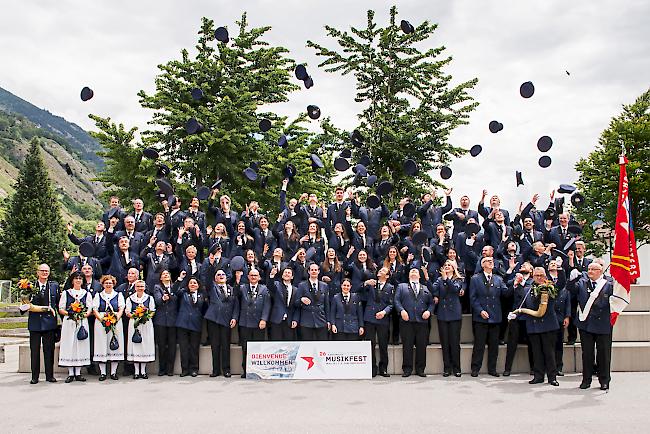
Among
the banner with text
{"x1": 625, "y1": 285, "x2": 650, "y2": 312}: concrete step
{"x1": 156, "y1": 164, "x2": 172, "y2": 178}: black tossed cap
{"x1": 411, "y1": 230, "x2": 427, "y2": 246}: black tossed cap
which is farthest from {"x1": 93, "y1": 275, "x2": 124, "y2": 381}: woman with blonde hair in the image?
{"x1": 625, "y1": 285, "x2": 650, "y2": 312}: concrete step

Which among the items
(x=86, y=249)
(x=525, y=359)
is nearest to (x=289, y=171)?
(x=86, y=249)

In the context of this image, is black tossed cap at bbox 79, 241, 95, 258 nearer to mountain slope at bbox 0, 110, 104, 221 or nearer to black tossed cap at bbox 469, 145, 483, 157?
black tossed cap at bbox 469, 145, 483, 157

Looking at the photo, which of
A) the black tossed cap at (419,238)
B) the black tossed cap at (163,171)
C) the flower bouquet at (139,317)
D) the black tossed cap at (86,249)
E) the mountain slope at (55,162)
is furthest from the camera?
the mountain slope at (55,162)

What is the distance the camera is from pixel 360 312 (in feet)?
37.3

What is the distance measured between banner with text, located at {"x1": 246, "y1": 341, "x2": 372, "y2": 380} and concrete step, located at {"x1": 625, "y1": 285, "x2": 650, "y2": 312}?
6710 mm

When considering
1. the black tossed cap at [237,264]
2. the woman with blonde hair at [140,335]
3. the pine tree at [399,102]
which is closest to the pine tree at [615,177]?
the pine tree at [399,102]

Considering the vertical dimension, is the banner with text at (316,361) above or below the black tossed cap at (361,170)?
below

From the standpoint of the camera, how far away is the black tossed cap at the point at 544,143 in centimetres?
1447

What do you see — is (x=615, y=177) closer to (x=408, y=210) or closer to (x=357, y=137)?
(x=357, y=137)

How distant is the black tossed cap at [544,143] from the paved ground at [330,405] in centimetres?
546

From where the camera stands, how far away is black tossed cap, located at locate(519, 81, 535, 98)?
13.6 m

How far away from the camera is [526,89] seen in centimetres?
1377

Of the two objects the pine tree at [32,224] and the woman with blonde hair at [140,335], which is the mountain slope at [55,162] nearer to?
the pine tree at [32,224]

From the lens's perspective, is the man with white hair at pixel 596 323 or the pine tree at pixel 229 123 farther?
the pine tree at pixel 229 123
